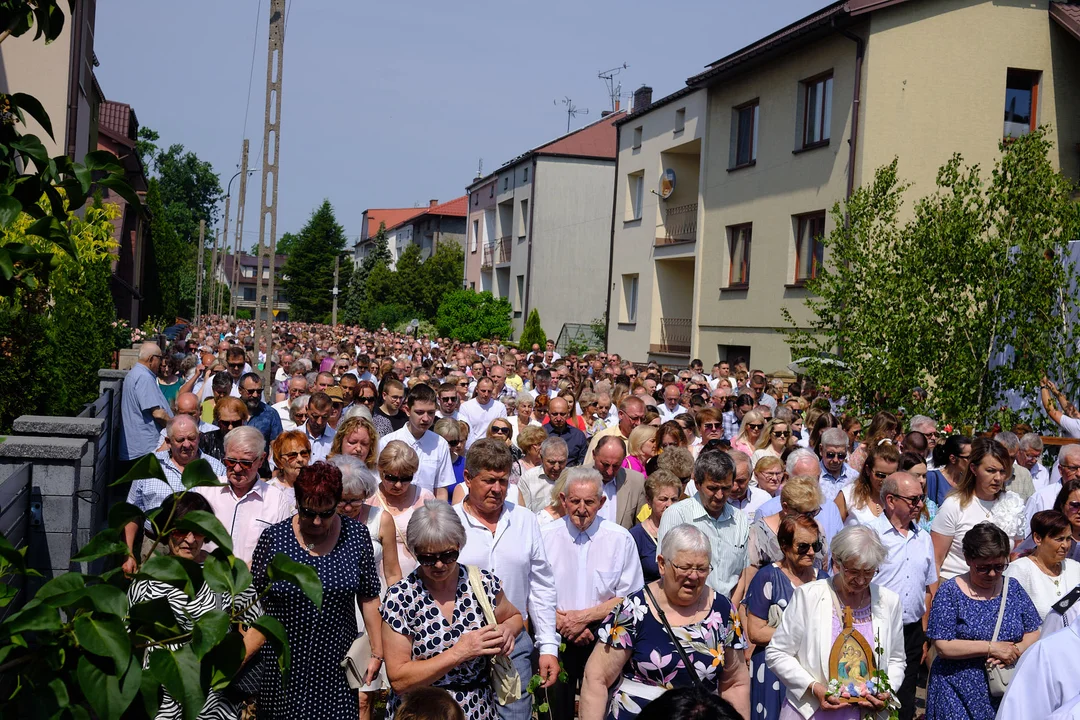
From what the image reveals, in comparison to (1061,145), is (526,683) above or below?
below

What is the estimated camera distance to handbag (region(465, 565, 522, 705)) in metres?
5.12

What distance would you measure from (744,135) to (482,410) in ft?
54.8

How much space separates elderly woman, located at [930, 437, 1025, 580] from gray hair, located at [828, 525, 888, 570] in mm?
2492

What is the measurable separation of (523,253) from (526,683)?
149 feet

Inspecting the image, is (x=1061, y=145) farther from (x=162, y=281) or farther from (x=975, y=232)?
(x=162, y=281)

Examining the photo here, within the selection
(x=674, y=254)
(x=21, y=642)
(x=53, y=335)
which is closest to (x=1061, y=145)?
(x=674, y=254)

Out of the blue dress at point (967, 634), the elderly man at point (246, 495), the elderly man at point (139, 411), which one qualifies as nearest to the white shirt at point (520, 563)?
the elderly man at point (246, 495)

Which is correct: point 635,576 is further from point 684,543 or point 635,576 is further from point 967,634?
point 967,634

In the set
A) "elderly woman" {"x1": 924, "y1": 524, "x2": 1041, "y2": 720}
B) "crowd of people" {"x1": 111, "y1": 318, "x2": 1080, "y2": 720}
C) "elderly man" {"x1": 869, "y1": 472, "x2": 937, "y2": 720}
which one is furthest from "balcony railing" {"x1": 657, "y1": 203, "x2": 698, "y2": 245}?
"elderly woman" {"x1": 924, "y1": 524, "x2": 1041, "y2": 720}

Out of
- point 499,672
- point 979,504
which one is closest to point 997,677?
point 979,504

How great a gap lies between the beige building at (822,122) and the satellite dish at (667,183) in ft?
0.47

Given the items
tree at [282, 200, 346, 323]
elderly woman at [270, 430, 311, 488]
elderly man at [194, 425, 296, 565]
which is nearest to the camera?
elderly man at [194, 425, 296, 565]

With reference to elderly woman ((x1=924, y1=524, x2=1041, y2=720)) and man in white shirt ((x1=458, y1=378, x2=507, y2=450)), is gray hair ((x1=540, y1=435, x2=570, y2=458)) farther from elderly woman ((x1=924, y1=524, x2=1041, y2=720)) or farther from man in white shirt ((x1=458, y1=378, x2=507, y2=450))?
man in white shirt ((x1=458, y1=378, x2=507, y2=450))

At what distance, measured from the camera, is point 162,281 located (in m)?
55.6
